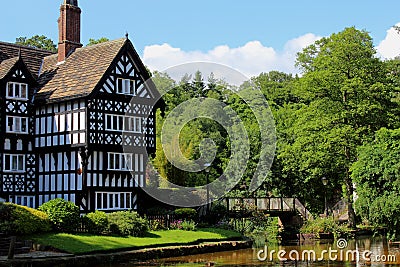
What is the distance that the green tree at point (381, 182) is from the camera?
93.4ft

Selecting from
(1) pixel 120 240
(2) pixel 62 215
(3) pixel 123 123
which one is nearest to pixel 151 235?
(1) pixel 120 240

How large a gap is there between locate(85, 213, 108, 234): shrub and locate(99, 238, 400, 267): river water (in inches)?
192

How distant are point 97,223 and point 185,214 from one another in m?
7.61

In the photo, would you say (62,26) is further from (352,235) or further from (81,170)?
(352,235)

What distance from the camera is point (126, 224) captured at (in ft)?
104

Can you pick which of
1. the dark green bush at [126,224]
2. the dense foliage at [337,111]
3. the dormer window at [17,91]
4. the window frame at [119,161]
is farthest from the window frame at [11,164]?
the dense foliage at [337,111]

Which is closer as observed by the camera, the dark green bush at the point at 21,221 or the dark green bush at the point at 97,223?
the dark green bush at the point at 21,221

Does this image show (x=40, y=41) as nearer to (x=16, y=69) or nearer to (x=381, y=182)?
(x=16, y=69)

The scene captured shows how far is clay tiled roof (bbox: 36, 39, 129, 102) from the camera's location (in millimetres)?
36656

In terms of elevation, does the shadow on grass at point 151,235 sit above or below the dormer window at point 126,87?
below

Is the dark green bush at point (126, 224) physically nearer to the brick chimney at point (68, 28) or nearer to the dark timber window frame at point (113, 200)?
the dark timber window frame at point (113, 200)

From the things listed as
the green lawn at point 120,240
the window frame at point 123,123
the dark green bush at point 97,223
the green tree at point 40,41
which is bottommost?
the green lawn at point 120,240

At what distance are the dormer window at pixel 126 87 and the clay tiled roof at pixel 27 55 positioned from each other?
6.67 m

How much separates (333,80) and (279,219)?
10270 millimetres
